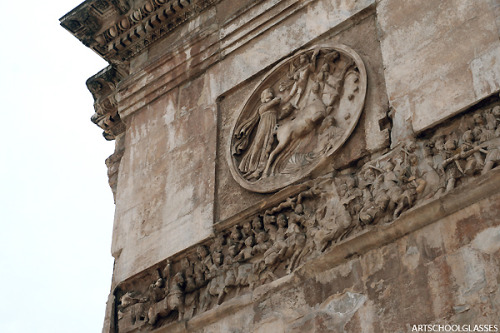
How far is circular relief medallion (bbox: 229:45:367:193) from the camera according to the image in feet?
29.0

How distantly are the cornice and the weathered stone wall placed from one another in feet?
0.09

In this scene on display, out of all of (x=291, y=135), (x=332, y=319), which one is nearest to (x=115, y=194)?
(x=291, y=135)

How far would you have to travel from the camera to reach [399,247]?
24.6ft

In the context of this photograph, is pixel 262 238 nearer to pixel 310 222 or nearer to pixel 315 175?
pixel 310 222

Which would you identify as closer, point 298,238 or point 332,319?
point 332,319

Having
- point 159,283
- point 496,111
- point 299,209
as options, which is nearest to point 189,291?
point 159,283

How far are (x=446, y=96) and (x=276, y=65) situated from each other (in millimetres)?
2369

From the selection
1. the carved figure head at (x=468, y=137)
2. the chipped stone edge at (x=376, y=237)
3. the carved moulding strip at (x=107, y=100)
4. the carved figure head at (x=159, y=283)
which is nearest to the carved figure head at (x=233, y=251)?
the chipped stone edge at (x=376, y=237)

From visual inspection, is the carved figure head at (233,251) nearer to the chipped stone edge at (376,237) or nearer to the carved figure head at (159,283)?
the chipped stone edge at (376,237)

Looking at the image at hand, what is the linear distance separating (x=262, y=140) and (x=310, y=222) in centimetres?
137

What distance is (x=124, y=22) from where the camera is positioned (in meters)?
11.7

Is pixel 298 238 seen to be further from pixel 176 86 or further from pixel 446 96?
pixel 176 86

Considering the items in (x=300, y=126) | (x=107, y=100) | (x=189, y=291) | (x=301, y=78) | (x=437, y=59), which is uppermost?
(x=107, y=100)

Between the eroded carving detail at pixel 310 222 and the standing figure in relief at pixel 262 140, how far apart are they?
2.08 ft
